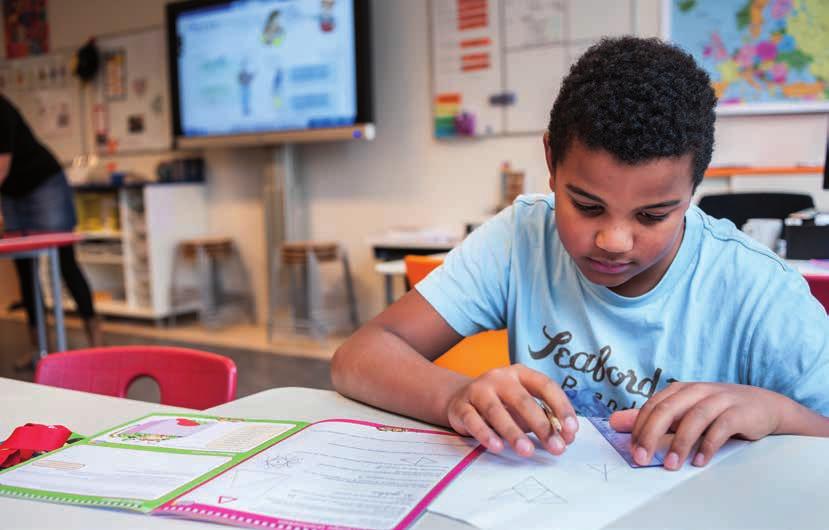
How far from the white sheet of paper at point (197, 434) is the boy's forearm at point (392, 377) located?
12 cm

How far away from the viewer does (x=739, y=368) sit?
0.91 m

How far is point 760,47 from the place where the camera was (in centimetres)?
312

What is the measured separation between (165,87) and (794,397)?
4928 millimetres

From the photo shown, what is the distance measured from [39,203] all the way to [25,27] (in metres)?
3.05

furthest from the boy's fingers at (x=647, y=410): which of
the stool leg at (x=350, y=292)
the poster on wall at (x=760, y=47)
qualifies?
the stool leg at (x=350, y=292)

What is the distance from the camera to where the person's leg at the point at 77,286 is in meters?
3.53

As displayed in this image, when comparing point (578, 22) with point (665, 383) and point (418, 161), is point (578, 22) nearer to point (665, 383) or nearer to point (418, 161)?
point (418, 161)

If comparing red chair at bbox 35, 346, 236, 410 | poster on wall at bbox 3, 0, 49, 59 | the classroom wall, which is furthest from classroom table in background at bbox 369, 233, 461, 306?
poster on wall at bbox 3, 0, 49, 59

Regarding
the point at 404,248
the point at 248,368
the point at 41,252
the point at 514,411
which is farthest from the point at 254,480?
the point at 248,368

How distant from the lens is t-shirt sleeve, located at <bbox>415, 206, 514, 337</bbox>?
103 centimetres

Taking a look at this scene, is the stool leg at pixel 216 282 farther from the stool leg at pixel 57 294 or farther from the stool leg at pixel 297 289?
the stool leg at pixel 57 294

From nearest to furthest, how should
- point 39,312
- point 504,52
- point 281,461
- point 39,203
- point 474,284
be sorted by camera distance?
point 281,461, point 474,284, point 39,312, point 39,203, point 504,52

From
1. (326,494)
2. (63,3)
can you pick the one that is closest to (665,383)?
(326,494)

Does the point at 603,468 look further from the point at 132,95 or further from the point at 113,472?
the point at 132,95
